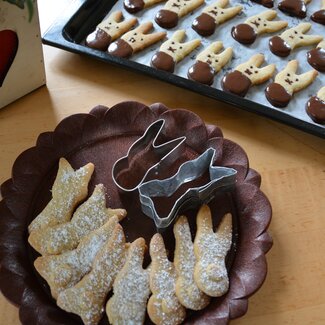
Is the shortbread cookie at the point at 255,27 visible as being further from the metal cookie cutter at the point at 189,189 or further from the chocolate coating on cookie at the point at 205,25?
the metal cookie cutter at the point at 189,189

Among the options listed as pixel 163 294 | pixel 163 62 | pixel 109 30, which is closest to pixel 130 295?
pixel 163 294

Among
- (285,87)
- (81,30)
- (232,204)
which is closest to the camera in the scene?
(232,204)

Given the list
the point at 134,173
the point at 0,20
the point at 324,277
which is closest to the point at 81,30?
the point at 0,20

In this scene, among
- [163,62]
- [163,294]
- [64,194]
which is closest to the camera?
[163,294]

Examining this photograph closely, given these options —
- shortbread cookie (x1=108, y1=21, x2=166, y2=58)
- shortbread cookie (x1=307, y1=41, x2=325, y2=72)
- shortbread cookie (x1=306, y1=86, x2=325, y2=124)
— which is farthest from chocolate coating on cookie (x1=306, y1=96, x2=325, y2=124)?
shortbread cookie (x1=108, y1=21, x2=166, y2=58)

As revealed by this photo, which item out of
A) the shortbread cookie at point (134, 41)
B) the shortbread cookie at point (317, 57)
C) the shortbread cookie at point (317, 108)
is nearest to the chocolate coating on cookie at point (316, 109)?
the shortbread cookie at point (317, 108)

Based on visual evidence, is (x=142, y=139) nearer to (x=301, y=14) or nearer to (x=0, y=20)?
(x=0, y=20)

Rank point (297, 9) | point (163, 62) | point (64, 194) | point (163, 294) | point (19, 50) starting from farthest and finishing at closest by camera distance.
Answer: point (297, 9) < point (163, 62) < point (19, 50) < point (64, 194) < point (163, 294)

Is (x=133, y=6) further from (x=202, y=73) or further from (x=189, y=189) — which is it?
(x=189, y=189)
